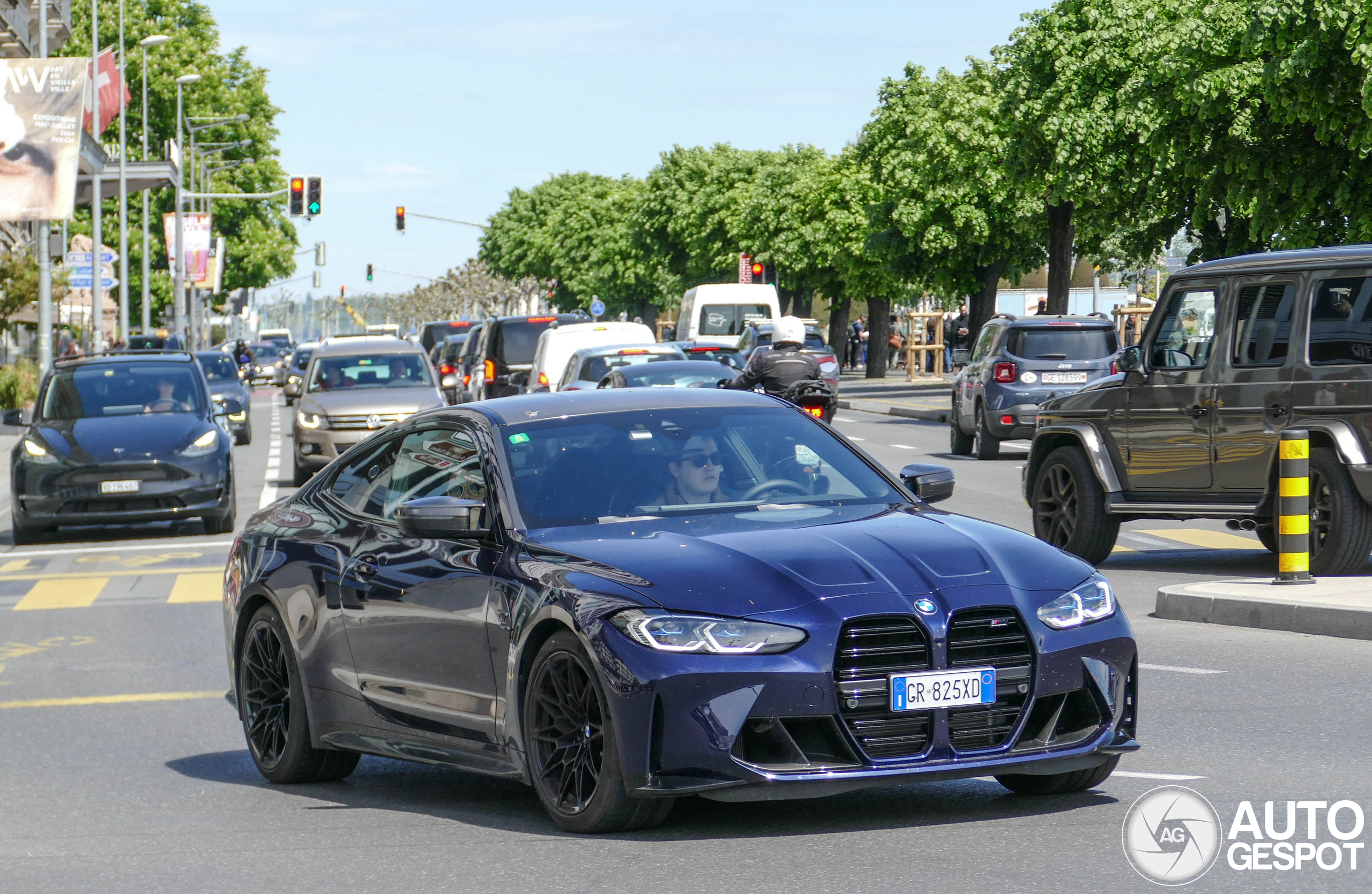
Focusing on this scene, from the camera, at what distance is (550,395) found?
764cm

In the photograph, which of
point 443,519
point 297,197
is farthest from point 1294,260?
point 297,197

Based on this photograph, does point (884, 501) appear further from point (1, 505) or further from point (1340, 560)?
point (1, 505)

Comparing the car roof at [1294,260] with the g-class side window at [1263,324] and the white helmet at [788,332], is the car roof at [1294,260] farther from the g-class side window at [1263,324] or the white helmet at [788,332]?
the white helmet at [788,332]

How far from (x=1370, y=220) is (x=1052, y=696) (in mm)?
26621

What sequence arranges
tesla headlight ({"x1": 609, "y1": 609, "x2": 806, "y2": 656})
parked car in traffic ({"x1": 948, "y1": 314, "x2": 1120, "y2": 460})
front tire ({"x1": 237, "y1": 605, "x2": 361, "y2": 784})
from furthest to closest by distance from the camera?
parked car in traffic ({"x1": 948, "y1": 314, "x2": 1120, "y2": 460})
front tire ({"x1": 237, "y1": 605, "x2": 361, "y2": 784})
tesla headlight ({"x1": 609, "y1": 609, "x2": 806, "y2": 656})

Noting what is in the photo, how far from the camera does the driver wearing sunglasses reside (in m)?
6.95

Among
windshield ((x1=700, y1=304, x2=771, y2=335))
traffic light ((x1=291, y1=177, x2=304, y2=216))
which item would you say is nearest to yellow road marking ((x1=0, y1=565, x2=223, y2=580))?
windshield ((x1=700, y1=304, x2=771, y2=335))

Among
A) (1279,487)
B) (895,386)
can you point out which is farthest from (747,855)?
(895,386)

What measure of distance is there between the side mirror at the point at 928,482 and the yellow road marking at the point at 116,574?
971cm

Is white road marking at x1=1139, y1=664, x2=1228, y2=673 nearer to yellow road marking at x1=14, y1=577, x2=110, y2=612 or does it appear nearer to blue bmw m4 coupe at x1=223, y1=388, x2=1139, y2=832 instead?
blue bmw m4 coupe at x1=223, y1=388, x2=1139, y2=832

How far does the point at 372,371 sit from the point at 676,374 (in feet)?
18.0

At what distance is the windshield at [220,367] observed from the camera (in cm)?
3644

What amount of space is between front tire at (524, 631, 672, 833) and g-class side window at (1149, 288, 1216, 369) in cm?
804

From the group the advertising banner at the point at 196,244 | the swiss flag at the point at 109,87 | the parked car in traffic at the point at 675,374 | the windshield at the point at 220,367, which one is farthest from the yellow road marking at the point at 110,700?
the advertising banner at the point at 196,244
